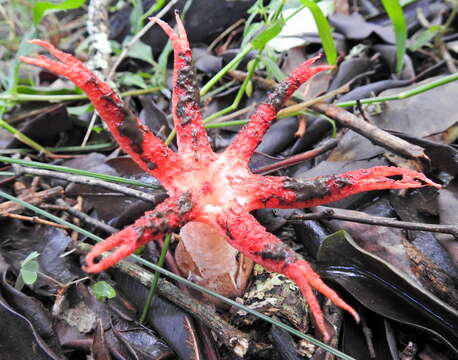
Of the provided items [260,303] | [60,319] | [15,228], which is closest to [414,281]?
[260,303]

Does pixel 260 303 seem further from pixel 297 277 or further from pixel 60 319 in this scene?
pixel 60 319

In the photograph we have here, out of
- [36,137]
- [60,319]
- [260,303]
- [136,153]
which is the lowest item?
[60,319]

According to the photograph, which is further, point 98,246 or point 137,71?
point 137,71

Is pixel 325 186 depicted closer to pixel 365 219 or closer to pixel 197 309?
pixel 365 219

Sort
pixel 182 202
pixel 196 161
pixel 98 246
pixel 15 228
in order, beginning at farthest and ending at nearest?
pixel 15 228 < pixel 196 161 < pixel 182 202 < pixel 98 246

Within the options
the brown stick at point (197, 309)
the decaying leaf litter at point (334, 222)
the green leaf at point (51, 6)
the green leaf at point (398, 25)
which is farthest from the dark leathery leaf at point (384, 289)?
the green leaf at point (51, 6)

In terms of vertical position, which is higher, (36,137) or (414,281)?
(36,137)

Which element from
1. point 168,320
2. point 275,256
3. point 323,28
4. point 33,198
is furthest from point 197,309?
point 323,28
